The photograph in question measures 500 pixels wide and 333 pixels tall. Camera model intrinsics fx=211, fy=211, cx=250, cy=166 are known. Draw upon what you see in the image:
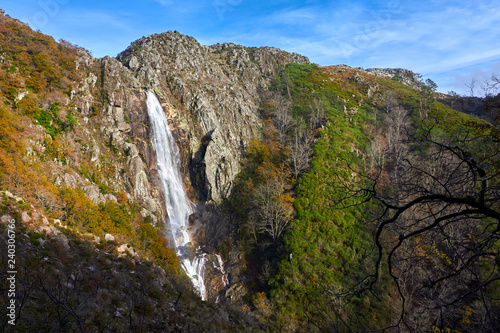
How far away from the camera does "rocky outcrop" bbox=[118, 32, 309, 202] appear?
30.9 meters

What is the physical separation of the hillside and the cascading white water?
2.13 ft

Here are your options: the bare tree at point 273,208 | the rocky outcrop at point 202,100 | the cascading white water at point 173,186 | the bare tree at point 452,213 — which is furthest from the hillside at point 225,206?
the cascading white water at point 173,186

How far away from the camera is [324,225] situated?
2192 cm

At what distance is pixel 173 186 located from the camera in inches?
1100

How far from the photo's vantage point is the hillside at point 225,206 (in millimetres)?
3797

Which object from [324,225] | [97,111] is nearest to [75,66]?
[97,111]

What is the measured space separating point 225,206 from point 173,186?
7.40 m

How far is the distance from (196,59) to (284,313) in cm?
4790

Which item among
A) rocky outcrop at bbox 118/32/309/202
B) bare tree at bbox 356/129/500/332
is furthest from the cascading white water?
bare tree at bbox 356/129/500/332

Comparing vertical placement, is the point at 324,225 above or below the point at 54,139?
below

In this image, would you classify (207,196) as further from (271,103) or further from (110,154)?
(271,103)

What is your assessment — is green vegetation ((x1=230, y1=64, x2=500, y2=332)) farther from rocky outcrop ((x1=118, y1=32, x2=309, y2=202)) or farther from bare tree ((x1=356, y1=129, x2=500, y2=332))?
rocky outcrop ((x1=118, y1=32, x2=309, y2=202))

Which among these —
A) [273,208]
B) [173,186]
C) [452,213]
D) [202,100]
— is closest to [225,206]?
[173,186]

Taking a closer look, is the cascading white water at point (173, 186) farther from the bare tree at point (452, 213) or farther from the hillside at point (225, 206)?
the bare tree at point (452, 213)
